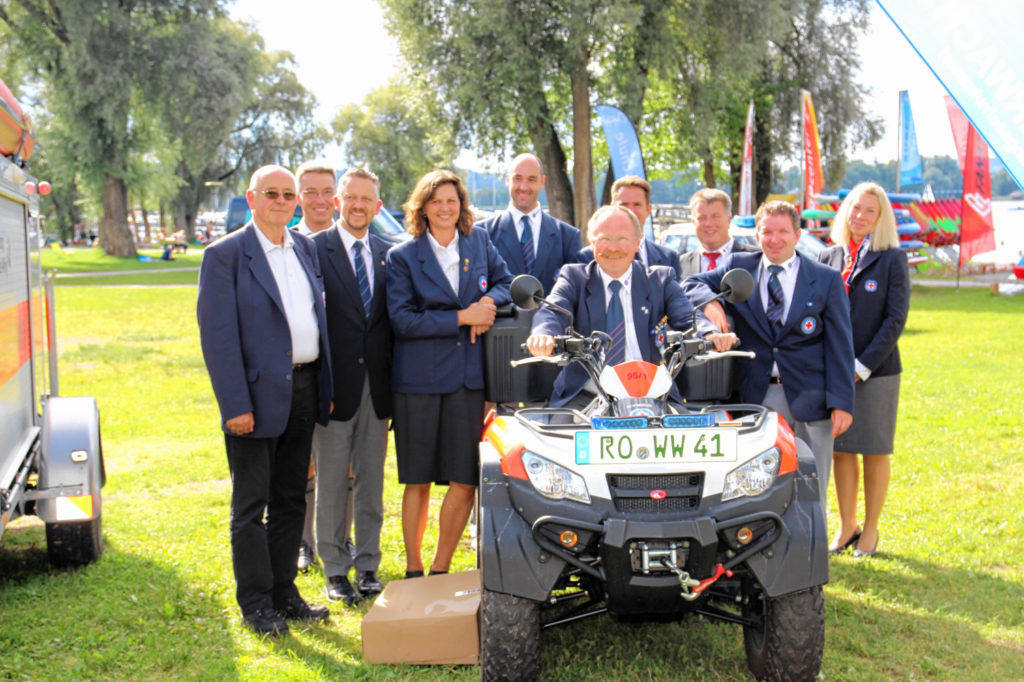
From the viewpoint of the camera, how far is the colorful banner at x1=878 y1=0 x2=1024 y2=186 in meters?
2.69

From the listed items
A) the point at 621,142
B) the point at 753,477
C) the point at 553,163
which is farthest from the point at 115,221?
the point at 753,477

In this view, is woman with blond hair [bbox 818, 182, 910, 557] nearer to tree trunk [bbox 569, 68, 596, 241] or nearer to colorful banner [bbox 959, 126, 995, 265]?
tree trunk [bbox 569, 68, 596, 241]

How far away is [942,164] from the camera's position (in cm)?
4072

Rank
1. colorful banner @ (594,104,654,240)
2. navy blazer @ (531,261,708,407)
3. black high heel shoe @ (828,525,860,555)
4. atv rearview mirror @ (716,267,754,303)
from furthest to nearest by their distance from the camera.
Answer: colorful banner @ (594,104,654,240), black high heel shoe @ (828,525,860,555), navy blazer @ (531,261,708,407), atv rearview mirror @ (716,267,754,303)

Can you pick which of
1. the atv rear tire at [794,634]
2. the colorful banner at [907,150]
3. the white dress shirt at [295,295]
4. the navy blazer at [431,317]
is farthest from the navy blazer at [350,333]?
the colorful banner at [907,150]

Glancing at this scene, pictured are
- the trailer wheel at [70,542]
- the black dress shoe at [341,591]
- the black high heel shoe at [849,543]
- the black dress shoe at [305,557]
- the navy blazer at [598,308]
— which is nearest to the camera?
the navy blazer at [598,308]

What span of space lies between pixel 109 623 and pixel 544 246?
10.2 ft

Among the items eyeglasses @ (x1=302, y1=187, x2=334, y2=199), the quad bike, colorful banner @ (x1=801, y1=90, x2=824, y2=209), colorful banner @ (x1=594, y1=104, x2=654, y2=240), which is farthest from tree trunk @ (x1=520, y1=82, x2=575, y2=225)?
the quad bike

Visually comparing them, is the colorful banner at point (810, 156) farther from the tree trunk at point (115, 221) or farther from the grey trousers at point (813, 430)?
the tree trunk at point (115, 221)

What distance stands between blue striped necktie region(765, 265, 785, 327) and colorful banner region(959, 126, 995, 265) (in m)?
20.2

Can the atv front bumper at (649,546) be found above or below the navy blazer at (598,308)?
below

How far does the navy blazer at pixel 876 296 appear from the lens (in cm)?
515

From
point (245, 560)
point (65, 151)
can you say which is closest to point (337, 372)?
point (245, 560)

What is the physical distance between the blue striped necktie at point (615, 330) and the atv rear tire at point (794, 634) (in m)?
1.23
